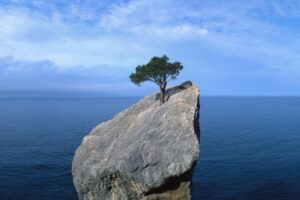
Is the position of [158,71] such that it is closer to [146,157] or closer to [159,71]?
[159,71]

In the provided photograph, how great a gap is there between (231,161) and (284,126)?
66.3 metres

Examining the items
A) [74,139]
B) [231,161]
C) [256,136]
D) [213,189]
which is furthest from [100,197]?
[256,136]

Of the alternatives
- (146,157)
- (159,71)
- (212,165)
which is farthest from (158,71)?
(212,165)

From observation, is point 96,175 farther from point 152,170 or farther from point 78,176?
point 152,170

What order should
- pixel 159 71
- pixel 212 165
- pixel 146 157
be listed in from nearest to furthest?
pixel 146 157 → pixel 159 71 → pixel 212 165

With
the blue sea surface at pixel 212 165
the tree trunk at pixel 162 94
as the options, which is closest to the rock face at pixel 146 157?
the tree trunk at pixel 162 94

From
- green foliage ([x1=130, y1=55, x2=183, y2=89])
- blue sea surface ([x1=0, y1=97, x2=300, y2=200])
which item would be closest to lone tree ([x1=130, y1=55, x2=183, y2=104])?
green foliage ([x1=130, y1=55, x2=183, y2=89])

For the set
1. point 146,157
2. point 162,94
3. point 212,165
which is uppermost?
point 162,94

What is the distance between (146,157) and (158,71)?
48.6 feet

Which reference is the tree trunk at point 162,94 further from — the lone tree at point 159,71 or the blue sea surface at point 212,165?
the blue sea surface at point 212,165

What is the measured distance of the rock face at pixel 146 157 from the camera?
42500 millimetres

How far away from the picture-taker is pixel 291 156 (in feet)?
297

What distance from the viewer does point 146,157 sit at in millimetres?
43469

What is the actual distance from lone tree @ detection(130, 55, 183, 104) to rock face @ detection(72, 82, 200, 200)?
4606mm
